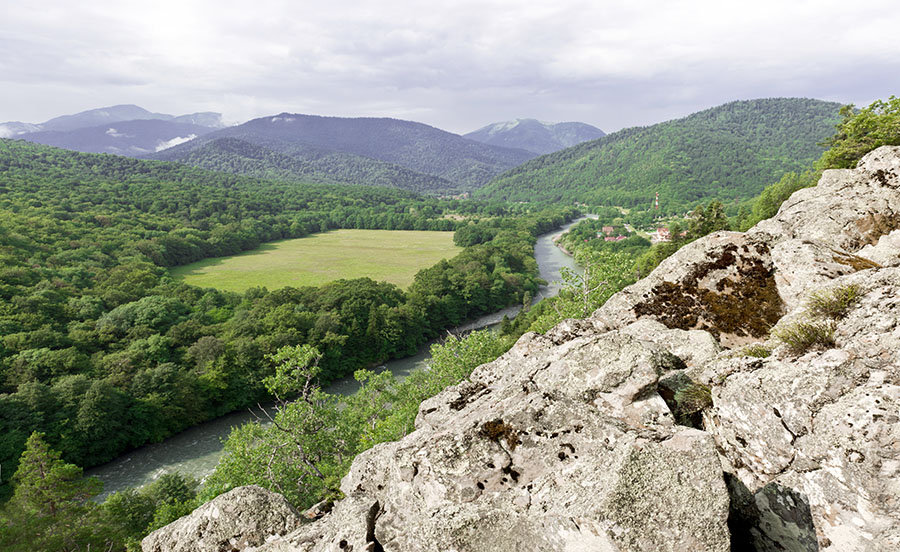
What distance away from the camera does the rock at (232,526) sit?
10445 mm

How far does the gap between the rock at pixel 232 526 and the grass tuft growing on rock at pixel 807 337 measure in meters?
12.4

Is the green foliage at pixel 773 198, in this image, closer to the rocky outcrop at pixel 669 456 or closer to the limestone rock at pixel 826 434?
the rocky outcrop at pixel 669 456

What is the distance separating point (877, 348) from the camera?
793 cm

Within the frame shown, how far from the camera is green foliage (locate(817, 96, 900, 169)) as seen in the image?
31438 mm

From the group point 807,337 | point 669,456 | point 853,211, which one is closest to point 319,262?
point 853,211

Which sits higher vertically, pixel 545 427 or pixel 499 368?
pixel 545 427

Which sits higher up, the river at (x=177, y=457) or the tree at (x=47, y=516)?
the tree at (x=47, y=516)

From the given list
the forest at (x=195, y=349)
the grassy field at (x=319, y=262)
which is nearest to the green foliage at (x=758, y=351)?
the forest at (x=195, y=349)

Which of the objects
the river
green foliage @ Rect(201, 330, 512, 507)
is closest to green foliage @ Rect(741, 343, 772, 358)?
green foliage @ Rect(201, 330, 512, 507)

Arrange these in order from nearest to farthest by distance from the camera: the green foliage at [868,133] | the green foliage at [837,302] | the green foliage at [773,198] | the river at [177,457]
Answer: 1. the green foliage at [837,302]
2. the green foliage at [868,133]
3. the river at [177,457]
4. the green foliage at [773,198]

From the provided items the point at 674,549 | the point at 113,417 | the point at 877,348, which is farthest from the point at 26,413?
the point at 877,348

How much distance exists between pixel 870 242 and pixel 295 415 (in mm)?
28660

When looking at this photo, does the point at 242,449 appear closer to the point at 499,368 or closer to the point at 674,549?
the point at 499,368

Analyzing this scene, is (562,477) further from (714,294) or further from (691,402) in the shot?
(714,294)
